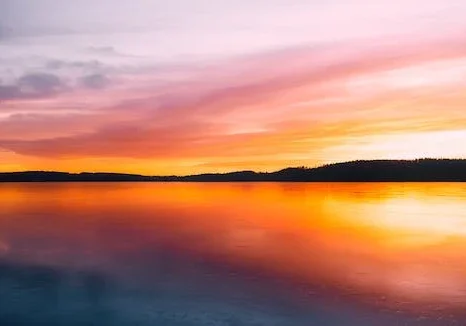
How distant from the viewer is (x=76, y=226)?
3784cm

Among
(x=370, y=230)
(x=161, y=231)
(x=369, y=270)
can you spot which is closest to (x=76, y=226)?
(x=161, y=231)

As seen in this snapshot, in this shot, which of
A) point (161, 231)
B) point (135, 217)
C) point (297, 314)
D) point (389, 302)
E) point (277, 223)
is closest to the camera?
point (297, 314)

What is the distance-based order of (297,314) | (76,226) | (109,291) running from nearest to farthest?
(297,314)
(109,291)
(76,226)

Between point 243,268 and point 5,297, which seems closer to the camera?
point 5,297

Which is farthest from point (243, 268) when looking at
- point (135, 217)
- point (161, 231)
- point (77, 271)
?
point (135, 217)

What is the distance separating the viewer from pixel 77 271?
66.4ft

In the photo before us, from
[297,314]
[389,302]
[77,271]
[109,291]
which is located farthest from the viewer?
[77,271]

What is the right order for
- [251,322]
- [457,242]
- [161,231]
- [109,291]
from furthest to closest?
[161,231] < [457,242] < [109,291] < [251,322]

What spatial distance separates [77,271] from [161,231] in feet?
47.0

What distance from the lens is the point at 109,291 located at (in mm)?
16641

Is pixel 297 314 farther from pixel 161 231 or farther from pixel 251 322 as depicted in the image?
pixel 161 231

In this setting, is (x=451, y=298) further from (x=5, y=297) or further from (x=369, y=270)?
(x=5, y=297)

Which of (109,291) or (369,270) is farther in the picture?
(369,270)

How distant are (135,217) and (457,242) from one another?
2672 centimetres
